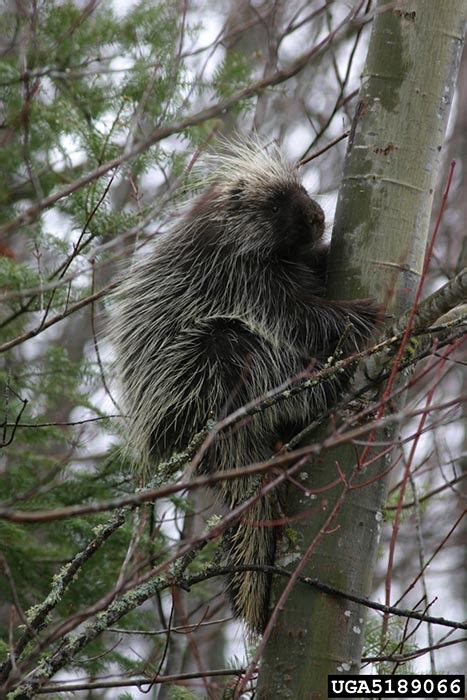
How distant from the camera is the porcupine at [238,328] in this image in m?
2.74

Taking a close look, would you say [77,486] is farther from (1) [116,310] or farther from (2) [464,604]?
(2) [464,604]

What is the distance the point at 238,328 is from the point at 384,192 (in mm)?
718

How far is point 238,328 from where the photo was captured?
3074 millimetres

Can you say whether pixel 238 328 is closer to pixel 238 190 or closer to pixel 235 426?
pixel 235 426

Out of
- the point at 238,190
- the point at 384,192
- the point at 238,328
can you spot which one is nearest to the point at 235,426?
the point at 238,328

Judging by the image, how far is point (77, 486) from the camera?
11.8 ft

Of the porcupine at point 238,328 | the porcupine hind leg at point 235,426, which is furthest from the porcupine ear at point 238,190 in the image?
the porcupine hind leg at point 235,426

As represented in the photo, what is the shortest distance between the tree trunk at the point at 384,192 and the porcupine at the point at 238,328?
151mm

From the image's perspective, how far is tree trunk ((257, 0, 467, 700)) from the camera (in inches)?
96.2

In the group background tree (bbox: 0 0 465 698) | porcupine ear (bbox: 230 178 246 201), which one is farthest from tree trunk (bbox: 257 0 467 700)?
porcupine ear (bbox: 230 178 246 201)

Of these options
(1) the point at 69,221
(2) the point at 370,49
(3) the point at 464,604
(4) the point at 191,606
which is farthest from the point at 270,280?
(3) the point at 464,604

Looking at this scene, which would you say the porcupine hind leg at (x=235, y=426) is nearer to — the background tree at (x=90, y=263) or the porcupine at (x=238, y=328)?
the porcupine at (x=238, y=328)

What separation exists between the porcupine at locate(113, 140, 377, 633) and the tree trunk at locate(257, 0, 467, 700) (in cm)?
15

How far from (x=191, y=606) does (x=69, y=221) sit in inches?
173
